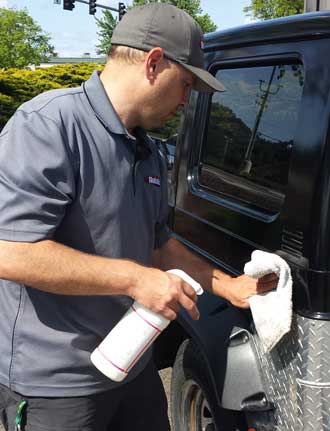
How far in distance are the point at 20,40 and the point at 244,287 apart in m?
Result: 49.1

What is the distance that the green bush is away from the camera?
1891cm

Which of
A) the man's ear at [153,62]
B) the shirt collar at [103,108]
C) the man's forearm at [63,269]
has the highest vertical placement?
the man's ear at [153,62]

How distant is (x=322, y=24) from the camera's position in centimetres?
169

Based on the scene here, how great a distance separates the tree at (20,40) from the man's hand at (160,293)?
43.9 metres

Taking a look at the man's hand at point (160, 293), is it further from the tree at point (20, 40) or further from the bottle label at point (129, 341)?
the tree at point (20, 40)

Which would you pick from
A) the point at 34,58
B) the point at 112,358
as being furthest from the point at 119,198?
the point at 34,58

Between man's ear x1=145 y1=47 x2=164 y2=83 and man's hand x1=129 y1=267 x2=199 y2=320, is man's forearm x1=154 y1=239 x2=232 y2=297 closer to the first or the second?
man's hand x1=129 y1=267 x2=199 y2=320

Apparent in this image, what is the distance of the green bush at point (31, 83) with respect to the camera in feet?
62.0

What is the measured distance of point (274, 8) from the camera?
96.9ft

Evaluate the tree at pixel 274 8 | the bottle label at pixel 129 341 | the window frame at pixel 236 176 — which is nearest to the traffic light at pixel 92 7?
the tree at pixel 274 8

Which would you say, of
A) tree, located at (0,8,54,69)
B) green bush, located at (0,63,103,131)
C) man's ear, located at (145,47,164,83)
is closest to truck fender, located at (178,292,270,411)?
man's ear, located at (145,47,164,83)

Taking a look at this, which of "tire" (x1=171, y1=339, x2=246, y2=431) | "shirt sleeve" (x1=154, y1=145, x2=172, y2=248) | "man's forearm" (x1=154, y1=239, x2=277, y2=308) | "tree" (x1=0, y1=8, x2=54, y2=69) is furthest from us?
"tree" (x1=0, y1=8, x2=54, y2=69)

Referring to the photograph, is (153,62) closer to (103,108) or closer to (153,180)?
(103,108)

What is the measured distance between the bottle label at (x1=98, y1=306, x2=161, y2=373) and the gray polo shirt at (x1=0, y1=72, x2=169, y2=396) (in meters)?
0.18
